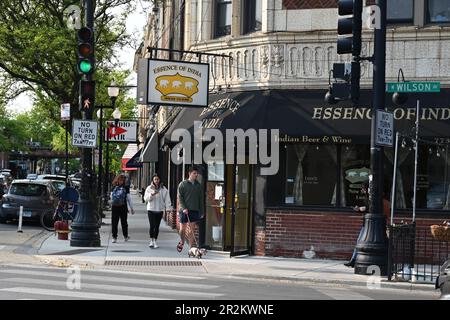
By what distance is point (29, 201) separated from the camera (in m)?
24.7

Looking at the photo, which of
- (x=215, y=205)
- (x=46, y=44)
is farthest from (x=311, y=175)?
(x=46, y=44)

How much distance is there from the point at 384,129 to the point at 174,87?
5.36m

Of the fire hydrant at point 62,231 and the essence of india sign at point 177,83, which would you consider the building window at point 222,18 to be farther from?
the fire hydrant at point 62,231

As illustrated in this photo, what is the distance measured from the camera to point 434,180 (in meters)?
16.0

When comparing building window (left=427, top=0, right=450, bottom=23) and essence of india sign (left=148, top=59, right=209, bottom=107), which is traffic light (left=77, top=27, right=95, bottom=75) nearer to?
essence of india sign (left=148, top=59, right=209, bottom=107)

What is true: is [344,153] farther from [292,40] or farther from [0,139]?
[0,139]

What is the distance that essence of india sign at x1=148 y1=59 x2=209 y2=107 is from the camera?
16734 mm

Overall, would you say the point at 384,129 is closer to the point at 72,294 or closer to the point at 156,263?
the point at 156,263

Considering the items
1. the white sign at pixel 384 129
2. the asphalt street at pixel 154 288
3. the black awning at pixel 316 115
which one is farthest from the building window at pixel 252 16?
the asphalt street at pixel 154 288

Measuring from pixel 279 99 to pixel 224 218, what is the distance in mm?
2917

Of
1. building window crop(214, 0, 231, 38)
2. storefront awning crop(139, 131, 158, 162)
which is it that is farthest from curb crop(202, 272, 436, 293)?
storefront awning crop(139, 131, 158, 162)

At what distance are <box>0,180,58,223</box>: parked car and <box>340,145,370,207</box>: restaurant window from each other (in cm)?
1145

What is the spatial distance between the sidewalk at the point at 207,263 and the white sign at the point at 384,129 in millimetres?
2439

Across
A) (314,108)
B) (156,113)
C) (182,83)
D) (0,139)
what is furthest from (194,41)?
(0,139)
